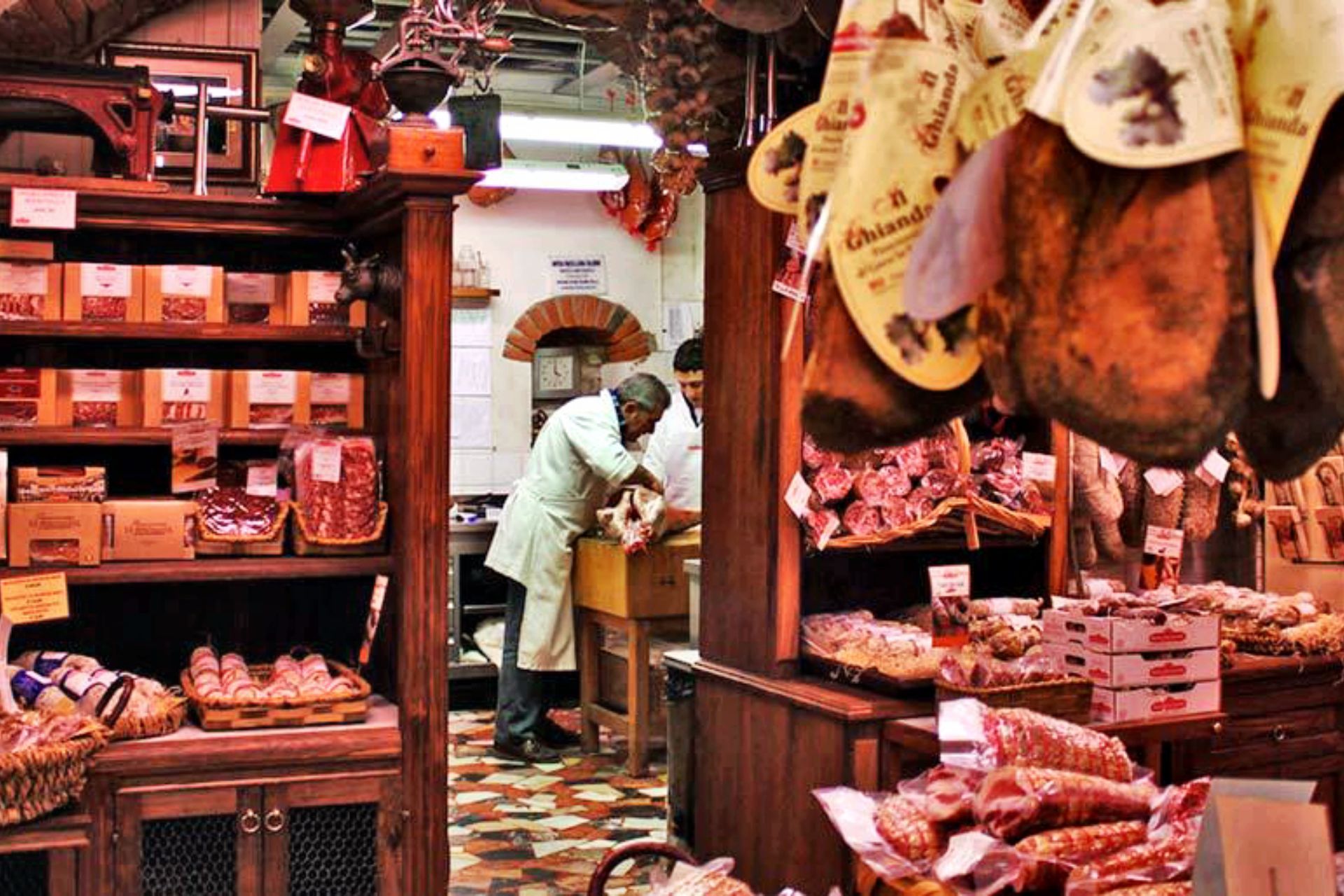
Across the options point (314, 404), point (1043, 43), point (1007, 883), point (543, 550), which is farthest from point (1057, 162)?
point (543, 550)

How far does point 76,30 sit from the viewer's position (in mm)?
4539

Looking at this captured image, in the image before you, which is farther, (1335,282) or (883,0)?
(883,0)

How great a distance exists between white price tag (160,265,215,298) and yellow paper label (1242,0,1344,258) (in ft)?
11.4

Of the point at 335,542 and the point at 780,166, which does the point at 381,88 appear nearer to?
the point at 335,542

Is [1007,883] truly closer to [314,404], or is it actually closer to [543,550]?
[314,404]

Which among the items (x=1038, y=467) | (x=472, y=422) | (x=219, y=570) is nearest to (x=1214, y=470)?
(x=1038, y=467)

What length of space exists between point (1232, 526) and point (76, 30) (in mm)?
4078

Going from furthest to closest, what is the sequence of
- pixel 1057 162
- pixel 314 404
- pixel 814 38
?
pixel 314 404
pixel 814 38
pixel 1057 162

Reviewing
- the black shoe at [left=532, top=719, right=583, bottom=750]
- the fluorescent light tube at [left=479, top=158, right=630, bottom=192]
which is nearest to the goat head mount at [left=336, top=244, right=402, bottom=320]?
the black shoe at [left=532, top=719, right=583, bottom=750]

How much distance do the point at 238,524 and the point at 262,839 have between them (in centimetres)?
79

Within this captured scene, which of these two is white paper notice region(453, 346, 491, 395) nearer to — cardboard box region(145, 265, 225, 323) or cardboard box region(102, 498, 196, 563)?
cardboard box region(145, 265, 225, 323)

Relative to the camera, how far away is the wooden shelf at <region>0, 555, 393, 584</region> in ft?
12.7

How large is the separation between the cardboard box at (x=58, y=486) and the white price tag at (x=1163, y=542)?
3.07 m

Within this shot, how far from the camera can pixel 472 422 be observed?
10.9 meters
